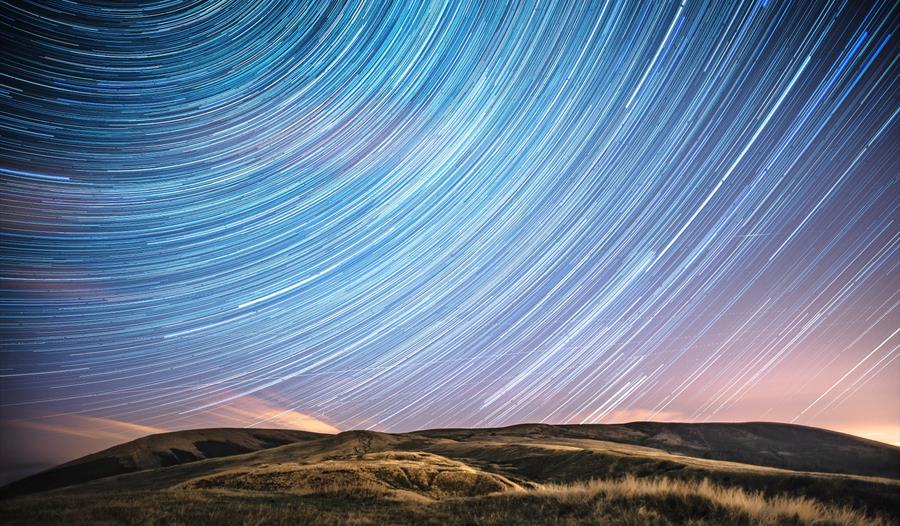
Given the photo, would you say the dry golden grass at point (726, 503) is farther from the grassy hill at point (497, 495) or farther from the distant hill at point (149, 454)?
the distant hill at point (149, 454)

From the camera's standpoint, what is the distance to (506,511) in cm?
1177

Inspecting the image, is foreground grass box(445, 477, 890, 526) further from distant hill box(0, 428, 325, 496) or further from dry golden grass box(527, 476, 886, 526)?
distant hill box(0, 428, 325, 496)

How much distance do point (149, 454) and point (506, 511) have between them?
109986 millimetres

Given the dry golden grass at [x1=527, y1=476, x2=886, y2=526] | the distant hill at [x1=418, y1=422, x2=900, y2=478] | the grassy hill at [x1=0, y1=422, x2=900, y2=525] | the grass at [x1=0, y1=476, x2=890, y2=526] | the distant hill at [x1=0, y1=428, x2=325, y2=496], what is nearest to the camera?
the dry golden grass at [x1=527, y1=476, x2=886, y2=526]

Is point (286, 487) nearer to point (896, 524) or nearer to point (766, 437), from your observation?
point (896, 524)

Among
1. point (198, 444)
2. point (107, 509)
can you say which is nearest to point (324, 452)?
point (107, 509)

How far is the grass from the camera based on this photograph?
10.3 m

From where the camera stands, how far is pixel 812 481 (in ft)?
59.0

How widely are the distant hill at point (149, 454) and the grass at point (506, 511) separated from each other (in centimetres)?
9495

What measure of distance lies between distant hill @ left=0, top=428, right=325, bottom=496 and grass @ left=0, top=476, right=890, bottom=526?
312ft

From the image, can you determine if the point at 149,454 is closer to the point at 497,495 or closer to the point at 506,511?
the point at 497,495

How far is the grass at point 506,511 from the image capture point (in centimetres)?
1034

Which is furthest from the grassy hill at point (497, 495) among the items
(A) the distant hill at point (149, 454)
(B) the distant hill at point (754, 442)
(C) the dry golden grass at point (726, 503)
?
(A) the distant hill at point (149, 454)

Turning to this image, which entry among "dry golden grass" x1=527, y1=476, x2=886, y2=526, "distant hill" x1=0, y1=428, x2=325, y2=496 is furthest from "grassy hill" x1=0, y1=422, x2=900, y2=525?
"distant hill" x1=0, y1=428, x2=325, y2=496
